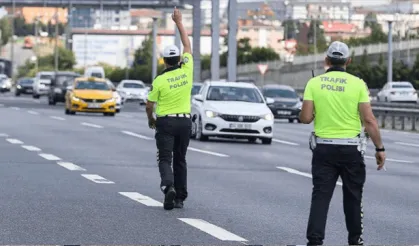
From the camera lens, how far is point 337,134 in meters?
10.8

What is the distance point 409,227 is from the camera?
13.6 m

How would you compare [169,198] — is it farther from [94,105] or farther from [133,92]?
[133,92]

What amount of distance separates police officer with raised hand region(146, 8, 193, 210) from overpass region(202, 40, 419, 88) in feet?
310

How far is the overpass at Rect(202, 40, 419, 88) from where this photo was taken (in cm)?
11419

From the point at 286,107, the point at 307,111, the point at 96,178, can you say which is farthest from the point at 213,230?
the point at 286,107

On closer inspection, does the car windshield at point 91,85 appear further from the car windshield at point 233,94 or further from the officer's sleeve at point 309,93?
the officer's sleeve at point 309,93

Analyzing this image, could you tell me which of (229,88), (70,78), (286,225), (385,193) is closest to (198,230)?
(286,225)

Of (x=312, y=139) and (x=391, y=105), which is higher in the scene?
(x=312, y=139)

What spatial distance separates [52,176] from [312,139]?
8.76m

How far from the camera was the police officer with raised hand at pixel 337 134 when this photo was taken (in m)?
10.8

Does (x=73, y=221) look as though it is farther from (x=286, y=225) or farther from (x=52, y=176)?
(x=52, y=176)

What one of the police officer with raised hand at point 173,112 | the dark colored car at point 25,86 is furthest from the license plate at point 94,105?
the dark colored car at point 25,86

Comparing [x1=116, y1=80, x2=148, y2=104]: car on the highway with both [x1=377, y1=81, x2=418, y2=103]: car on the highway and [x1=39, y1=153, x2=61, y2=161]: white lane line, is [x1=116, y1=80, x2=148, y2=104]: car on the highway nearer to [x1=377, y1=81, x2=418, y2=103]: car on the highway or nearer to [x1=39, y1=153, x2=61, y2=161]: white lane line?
[x1=377, y1=81, x2=418, y2=103]: car on the highway

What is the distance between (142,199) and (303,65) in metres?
108
